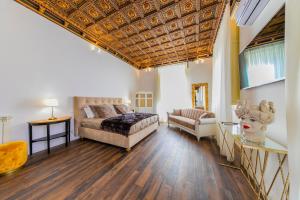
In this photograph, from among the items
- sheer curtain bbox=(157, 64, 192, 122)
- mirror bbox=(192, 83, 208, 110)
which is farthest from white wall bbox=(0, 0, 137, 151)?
mirror bbox=(192, 83, 208, 110)

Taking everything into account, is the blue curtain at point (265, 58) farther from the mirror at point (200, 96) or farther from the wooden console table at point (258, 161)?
the mirror at point (200, 96)

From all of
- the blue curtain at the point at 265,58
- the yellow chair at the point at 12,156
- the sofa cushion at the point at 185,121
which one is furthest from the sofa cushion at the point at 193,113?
the yellow chair at the point at 12,156

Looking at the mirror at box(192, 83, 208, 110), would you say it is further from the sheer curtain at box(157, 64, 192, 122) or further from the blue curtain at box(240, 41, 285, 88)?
the blue curtain at box(240, 41, 285, 88)

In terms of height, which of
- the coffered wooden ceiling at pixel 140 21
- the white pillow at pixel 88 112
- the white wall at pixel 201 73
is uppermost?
the coffered wooden ceiling at pixel 140 21

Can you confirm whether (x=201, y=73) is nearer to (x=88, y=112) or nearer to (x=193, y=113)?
(x=193, y=113)

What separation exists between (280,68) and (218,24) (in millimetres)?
2696

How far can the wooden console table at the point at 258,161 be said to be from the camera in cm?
104

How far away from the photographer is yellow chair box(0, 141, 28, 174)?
1.73 m

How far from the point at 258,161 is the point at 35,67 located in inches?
179

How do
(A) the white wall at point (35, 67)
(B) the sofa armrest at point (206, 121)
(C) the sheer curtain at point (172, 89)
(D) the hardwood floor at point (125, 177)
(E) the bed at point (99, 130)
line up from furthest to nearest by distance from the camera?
(C) the sheer curtain at point (172, 89), (B) the sofa armrest at point (206, 121), (E) the bed at point (99, 130), (A) the white wall at point (35, 67), (D) the hardwood floor at point (125, 177)

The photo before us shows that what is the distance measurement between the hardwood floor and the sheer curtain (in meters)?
3.36

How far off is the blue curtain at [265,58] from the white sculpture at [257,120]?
0.34m

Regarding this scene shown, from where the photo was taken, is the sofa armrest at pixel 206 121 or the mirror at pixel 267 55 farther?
the sofa armrest at pixel 206 121

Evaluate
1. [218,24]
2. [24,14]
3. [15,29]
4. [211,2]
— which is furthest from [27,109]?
[218,24]
